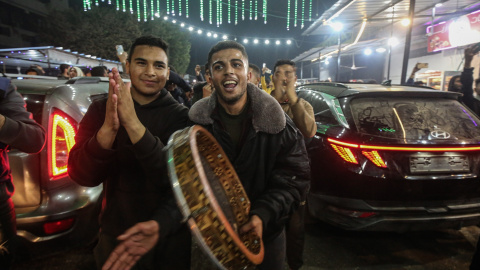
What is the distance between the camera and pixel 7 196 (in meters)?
1.89

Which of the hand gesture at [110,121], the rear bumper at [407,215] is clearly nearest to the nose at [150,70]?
the hand gesture at [110,121]

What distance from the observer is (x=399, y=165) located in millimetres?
2662

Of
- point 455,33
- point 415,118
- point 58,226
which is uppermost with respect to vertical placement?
point 455,33

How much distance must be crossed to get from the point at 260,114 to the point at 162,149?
2.14 feet

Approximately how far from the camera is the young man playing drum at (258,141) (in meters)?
1.69

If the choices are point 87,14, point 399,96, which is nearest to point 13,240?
point 399,96

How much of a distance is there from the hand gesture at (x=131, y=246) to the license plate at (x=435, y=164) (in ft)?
8.18

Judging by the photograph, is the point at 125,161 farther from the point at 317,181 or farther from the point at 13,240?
the point at 317,181

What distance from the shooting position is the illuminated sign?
10156mm

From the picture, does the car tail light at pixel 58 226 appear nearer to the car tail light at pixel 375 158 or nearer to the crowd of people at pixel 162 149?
the crowd of people at pixel 162 149

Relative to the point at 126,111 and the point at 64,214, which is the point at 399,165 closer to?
the point at 126,111

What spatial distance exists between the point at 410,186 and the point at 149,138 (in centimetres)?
247

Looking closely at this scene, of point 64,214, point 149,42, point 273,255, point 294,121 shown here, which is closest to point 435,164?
point 294,121

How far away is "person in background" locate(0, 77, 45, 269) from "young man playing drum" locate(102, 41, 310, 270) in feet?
3.53
